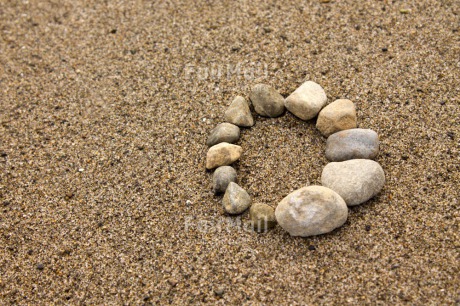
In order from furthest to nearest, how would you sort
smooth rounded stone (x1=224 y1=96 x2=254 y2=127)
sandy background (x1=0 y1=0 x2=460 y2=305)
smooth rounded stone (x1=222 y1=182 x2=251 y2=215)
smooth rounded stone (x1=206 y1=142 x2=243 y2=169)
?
smooth rounded stone (x1=224 y1=96 x2=254 y2=127), smooth rounded stone (x1=206 y1=142 x2=243 y2=169), smooth rounded stone (x1=222 y1=182 x2=251 y2=215), sandy background (x1=0 y1=0 x2=460 y2=305)

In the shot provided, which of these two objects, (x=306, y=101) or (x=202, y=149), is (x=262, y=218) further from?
(x=306, y=101)

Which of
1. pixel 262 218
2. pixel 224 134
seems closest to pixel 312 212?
pixel 262 218

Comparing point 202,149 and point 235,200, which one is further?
point 202,149

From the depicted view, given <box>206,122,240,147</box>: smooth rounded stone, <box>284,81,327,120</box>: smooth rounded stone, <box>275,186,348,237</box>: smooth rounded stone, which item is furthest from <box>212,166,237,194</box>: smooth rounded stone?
<box>284,81,327,120</box>: smooth rounded stone

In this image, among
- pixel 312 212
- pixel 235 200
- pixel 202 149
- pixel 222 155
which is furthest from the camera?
pixel 202 149

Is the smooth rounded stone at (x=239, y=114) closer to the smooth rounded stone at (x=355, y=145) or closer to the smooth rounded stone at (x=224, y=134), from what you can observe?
the smooth rounded stone at (x=224, y=134)

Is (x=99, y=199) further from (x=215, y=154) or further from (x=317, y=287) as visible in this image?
(x=317, y=287)

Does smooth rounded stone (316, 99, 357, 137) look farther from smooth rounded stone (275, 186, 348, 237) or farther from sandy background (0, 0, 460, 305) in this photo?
smooth rounded stone (275, 186, 348, 237)
